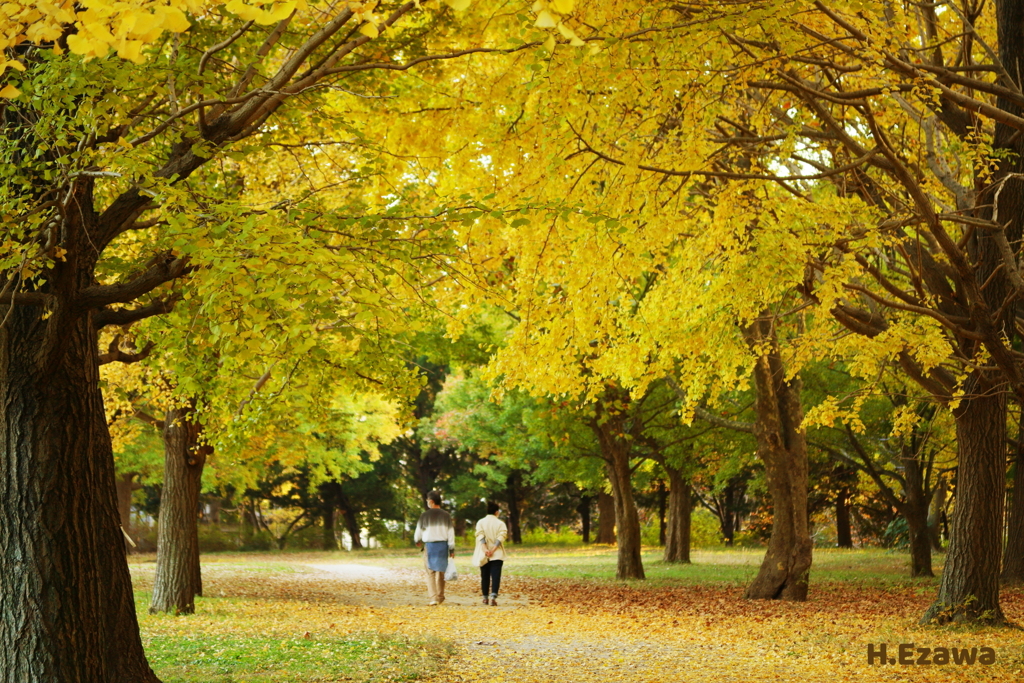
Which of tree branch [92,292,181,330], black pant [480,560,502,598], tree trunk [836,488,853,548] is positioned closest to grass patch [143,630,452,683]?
tree branch [92,292,181,330]

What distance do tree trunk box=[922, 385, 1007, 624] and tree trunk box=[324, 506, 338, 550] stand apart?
125ft

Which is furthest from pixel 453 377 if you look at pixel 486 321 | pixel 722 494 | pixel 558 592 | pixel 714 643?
pixel 714 643

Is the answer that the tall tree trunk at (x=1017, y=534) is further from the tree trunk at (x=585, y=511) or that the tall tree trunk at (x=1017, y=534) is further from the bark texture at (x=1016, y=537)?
the tree trunk at (x=585, y=511)

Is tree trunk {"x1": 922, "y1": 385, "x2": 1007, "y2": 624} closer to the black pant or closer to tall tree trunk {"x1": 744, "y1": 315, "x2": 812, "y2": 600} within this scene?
tall tree trunk {"x1": 744, "y1": 315, "x2": 812, "y2": 600}

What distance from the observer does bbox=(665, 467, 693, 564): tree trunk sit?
26.3 m

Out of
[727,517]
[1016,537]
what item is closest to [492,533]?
[1016,537]

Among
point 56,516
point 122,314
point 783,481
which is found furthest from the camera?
point 783,481

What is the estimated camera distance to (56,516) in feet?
20.2

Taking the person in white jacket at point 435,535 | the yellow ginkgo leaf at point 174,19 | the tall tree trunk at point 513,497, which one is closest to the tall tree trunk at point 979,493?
the person in white jacket at point 435,535

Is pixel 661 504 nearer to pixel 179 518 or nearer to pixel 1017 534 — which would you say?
pixel 1017 534

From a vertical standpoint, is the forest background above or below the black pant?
above

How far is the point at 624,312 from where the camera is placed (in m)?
12.1

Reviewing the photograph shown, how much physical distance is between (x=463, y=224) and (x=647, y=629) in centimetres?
748

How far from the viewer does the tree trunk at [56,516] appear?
602 cm
